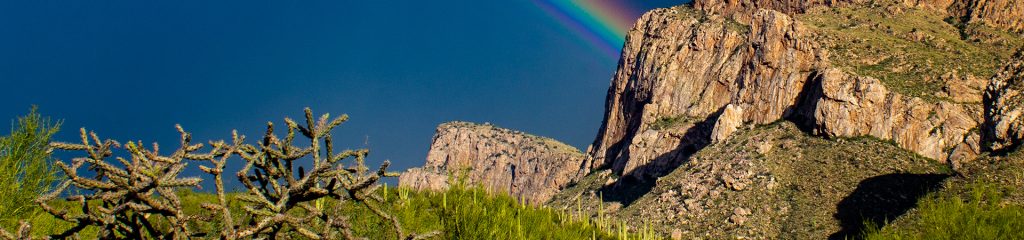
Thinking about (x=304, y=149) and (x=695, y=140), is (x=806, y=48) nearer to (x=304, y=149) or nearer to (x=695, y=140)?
(x=695, y=140)

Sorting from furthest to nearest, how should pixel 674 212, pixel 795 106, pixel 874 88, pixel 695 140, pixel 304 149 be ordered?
pixel 695 140, pixel 795 106, pixel 874 88, pixel 674 212, pixel 304 149

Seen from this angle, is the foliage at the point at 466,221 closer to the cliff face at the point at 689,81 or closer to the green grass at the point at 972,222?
the green grass at the point at 972,222

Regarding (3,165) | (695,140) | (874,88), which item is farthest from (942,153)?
(3,165)

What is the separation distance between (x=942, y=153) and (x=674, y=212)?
114 ft

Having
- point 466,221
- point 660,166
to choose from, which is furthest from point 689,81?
point 466,221

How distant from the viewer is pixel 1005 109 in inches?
3497

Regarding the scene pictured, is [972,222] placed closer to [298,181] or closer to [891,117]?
[298,181]

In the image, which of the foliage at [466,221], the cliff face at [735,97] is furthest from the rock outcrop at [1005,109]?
the foliage at [466,221]

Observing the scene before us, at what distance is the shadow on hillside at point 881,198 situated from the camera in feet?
260

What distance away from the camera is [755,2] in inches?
6806

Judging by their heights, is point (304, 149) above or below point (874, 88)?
below

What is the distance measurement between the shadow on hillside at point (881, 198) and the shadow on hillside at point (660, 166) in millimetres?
41400

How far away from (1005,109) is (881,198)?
19.6 metres

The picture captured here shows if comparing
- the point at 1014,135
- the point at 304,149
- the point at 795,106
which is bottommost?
the point at 304,149
